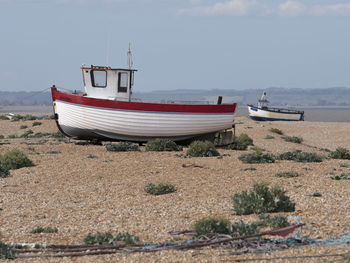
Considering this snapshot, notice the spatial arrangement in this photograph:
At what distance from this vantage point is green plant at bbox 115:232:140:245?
8203mm

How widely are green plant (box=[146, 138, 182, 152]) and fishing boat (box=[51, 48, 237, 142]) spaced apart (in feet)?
3.64

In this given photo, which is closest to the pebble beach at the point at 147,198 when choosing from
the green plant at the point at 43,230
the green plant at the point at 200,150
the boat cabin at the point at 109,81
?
the green plant at the point at 43,230

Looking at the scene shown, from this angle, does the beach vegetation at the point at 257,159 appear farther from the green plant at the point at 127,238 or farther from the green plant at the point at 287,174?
the green plant at the point at 127,238

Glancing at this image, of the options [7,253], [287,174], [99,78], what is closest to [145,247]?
[7,253]

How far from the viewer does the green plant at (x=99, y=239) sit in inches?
325

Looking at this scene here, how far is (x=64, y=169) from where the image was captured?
16078mm

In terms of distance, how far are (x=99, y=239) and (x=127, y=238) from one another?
427mm

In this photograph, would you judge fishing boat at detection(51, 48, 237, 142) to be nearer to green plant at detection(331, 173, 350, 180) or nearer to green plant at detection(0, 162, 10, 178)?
green plant at detection(0, 162, 10, 178)

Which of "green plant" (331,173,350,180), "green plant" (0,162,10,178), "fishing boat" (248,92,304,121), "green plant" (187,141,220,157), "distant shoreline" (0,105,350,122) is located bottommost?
"distant shoreline" (0,105,350,122)

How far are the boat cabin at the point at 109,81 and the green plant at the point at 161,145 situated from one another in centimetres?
228

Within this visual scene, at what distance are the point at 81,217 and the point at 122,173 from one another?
5.10 metres

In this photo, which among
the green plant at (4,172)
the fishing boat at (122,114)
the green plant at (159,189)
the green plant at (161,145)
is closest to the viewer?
the green plant at (159,189)

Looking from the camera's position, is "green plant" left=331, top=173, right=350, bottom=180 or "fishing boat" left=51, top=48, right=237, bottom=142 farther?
"fishing boat" left=51, top=48, right=237, bottom=142

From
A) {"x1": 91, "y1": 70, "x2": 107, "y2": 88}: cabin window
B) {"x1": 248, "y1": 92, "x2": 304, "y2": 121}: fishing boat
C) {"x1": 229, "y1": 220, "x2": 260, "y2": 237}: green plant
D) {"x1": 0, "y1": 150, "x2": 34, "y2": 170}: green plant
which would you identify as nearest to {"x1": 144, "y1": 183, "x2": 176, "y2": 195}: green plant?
{"x1": 229, "y1": 220, "x2": 260, "y2": 237}: green plant
